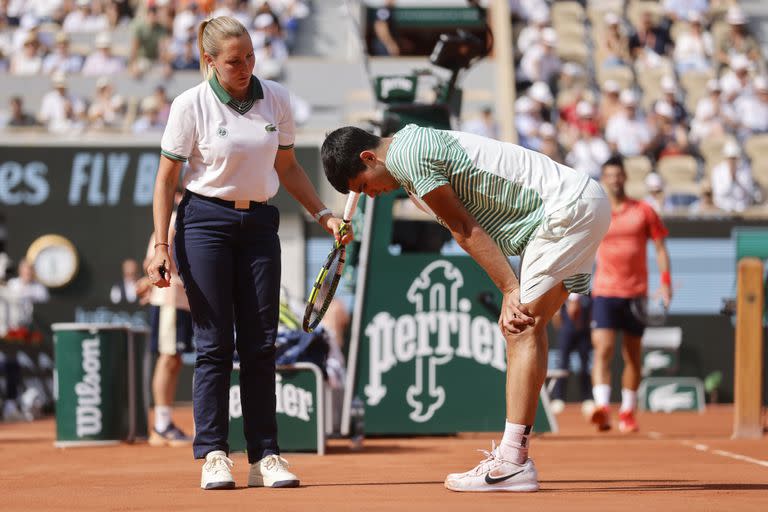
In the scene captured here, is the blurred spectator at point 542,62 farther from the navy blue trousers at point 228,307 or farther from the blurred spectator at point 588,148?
the navy blue trousers at point 228,307

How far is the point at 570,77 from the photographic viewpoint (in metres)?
22.2

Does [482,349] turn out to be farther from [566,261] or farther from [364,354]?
[566,261]

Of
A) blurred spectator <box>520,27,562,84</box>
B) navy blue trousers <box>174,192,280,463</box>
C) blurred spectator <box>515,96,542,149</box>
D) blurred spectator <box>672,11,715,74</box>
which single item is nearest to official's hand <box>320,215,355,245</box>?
navy blue trousers <box>174,192,280,463</box>

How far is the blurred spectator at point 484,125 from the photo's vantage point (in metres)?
19.4

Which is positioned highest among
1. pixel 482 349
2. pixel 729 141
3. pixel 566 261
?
pixel 729 141

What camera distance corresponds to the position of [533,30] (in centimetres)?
2255

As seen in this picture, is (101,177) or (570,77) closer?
(101,177)

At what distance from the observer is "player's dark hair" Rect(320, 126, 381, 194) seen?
625 centimetres

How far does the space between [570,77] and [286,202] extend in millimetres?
6758

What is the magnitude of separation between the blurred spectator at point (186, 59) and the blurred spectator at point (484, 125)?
3903 mm

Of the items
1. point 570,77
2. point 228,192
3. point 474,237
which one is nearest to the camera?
point 474,237

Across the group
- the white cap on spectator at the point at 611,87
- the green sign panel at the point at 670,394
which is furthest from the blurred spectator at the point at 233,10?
the green sign panel at the point at 670,394

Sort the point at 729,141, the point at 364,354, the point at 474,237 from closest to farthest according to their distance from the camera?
1. the point at 474,237
2. the point at 364,354
3. the point at 729,141

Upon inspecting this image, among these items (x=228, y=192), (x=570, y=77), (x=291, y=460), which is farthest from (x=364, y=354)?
(x=570, y=77)
